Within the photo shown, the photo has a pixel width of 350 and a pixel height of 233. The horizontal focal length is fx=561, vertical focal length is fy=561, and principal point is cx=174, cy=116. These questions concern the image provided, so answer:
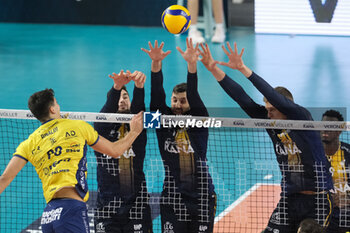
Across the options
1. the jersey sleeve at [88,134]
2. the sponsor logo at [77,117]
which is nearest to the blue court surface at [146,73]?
the sponsor logo at [77,117]

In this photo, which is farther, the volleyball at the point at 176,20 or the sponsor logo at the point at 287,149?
the volleyball at the point at 176,20

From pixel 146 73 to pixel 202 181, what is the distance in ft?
25.1

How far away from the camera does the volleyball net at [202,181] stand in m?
6.81

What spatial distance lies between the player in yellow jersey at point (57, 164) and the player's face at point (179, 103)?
1.40 metres

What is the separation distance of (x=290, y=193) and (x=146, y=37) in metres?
12.0

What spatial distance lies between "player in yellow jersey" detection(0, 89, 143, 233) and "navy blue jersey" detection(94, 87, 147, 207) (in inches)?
37.7

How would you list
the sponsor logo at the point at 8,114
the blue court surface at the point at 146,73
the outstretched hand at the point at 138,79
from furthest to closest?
the blue court surface at the point at 146,73
the sponsor logo at the point at 8,114
the outstretched hand at the point at 138,79

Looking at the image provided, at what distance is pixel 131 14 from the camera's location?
19.8m

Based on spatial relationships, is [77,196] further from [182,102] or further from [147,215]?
[182,102]

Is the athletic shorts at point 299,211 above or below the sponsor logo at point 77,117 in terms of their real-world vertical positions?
below

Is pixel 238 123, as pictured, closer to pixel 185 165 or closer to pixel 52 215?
pixel 185 165

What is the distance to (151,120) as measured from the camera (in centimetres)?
662

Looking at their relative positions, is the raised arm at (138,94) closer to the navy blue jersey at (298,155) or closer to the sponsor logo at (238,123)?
the sponsor logo at (238,123)

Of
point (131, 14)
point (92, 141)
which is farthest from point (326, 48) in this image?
point (92, 141)
